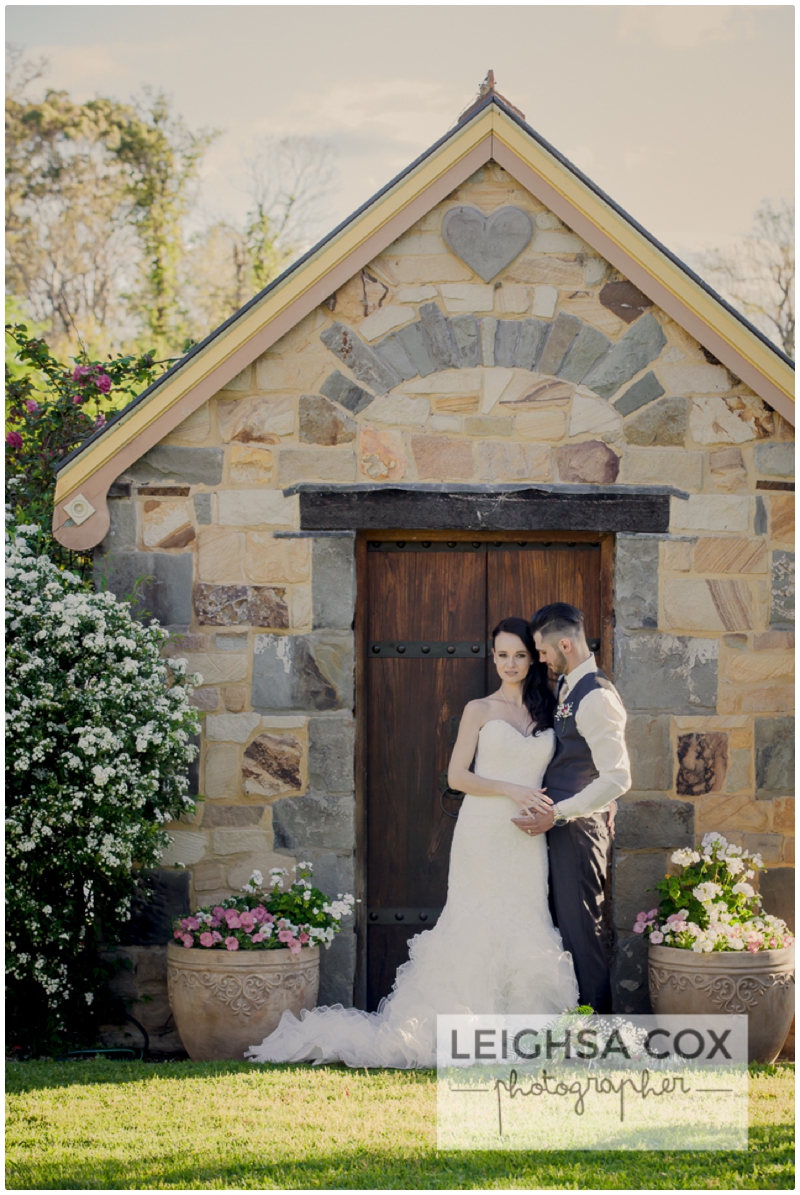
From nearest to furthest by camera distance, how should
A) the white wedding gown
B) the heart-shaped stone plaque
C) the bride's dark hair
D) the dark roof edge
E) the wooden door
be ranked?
the white wedding gown → the bride's dark hair → the dark roof edge → the heart-shaped stone plaque → the wooden door

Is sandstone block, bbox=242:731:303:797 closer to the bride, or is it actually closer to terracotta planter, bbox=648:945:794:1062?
the bride

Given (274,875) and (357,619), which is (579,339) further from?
(274,875)

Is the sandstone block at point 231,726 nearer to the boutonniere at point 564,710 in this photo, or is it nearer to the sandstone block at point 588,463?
the boutonniere at point 564,710

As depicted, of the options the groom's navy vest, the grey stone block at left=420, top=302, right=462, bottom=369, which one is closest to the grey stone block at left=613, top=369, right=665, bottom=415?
the grey stone block at left=420, top=302, right=462, bottom=369

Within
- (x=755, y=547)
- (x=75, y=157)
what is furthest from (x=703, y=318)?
(x=75, y=157)

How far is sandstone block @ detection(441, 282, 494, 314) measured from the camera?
5.61m

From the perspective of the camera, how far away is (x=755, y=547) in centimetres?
560

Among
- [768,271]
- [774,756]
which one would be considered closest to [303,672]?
[774,756]

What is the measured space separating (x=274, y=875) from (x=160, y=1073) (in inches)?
38.4

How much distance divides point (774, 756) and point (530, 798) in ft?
4.88

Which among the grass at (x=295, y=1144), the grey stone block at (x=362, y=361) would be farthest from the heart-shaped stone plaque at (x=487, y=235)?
the grass at (x=295, y=1144)

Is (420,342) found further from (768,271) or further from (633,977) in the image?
(768,271)

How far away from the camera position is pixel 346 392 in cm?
A: 558

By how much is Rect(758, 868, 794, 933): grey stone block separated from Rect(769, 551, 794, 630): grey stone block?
1.22m
